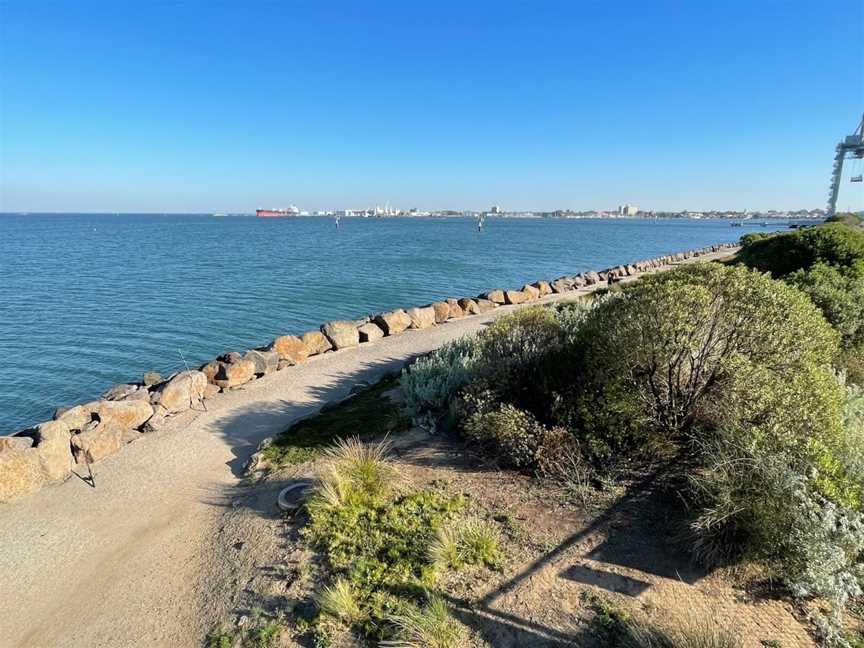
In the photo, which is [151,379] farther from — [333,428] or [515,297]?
[515,297]

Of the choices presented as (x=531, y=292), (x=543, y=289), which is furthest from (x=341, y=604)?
(x=543, y=289)

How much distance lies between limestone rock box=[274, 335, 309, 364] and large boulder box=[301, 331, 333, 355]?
0.18 m

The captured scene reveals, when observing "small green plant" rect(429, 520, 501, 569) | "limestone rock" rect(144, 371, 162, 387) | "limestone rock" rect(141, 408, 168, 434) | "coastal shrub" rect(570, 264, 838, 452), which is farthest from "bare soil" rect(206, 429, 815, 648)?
"limestone rock" rect(144, 371, 162, 387)

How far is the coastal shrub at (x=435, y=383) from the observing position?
8.77 m

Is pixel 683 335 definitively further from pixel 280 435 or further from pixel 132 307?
pixel 132 307

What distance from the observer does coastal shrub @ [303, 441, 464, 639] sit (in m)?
4.48

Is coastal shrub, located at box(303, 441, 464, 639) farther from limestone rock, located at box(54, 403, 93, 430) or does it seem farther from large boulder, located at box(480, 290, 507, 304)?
large boulder, located at box(480, 290, 507, 304)

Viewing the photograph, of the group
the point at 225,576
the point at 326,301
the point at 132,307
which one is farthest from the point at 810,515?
the point at 132,307

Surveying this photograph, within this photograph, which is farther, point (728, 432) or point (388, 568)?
point (728, 432)

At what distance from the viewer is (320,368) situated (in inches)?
539

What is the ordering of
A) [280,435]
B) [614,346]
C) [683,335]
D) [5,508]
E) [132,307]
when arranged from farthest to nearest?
1. [132,307]
2. [280,435]
3. [5,508]
4. [614,346]
5. [683,335]

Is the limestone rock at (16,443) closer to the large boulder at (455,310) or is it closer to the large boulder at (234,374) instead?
the large boulder at (234,374)

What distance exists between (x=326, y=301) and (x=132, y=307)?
10986mm

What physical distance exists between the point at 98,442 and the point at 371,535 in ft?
23.5
